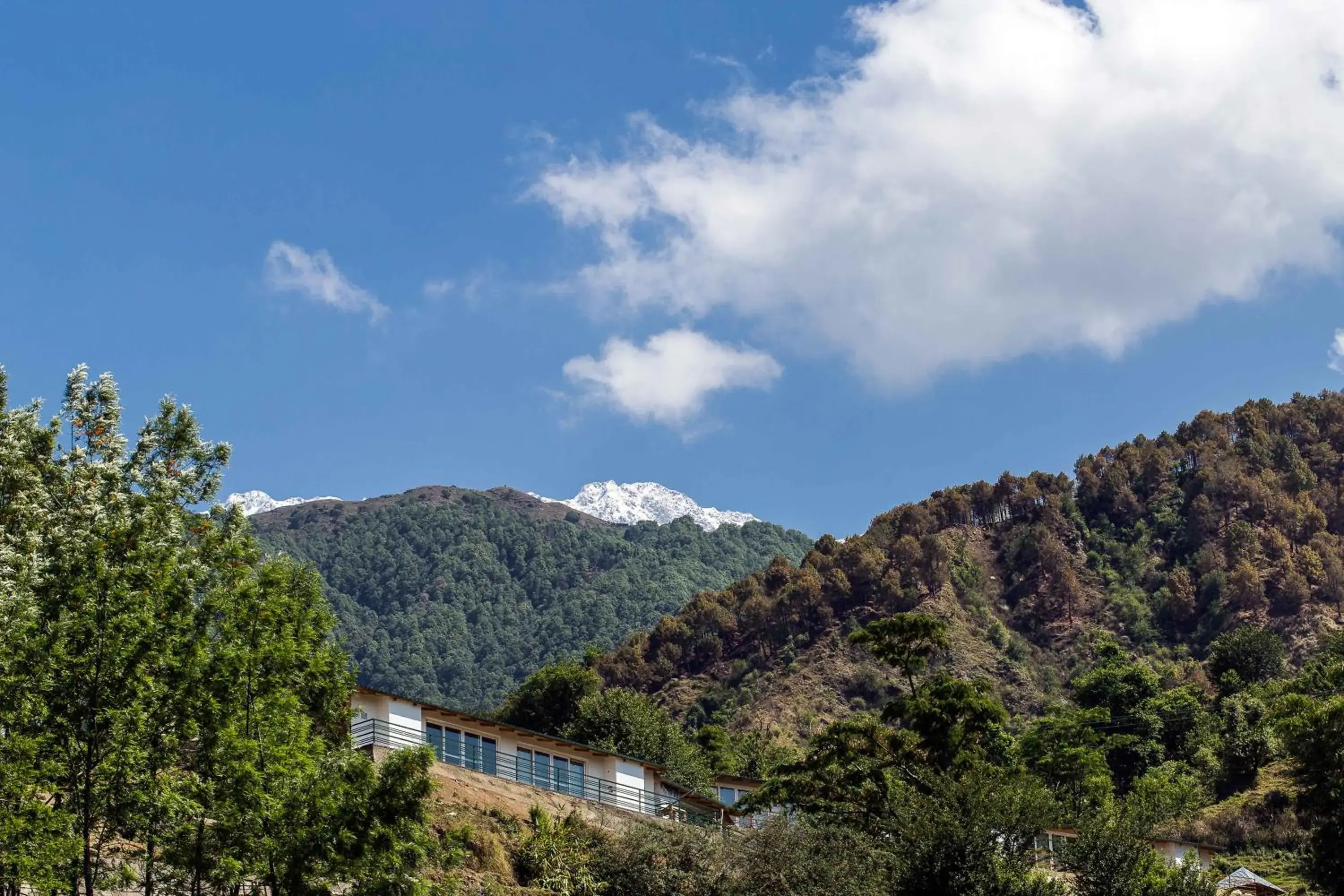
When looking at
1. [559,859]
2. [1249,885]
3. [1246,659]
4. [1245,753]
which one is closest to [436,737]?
[559,859]

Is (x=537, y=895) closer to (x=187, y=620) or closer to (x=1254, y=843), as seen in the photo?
(x=187, y=620)

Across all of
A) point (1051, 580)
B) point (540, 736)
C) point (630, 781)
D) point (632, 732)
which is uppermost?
point (1051, 580)

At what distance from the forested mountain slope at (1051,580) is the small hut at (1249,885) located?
52489 millimetres

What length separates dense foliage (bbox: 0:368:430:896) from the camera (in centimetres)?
2422

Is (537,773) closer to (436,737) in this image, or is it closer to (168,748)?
(436,737)

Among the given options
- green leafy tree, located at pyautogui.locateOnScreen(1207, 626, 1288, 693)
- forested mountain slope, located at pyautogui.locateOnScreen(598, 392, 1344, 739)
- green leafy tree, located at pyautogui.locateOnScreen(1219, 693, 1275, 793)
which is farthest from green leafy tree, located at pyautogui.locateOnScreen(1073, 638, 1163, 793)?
forested mountain slope, located at pyautogui.locateOnScreen(598, 392, 1344, 739)

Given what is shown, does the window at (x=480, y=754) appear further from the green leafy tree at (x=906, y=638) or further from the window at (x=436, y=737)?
the green leafy tree at (x=906, y=638)

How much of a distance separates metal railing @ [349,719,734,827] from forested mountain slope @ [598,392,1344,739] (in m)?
57.2

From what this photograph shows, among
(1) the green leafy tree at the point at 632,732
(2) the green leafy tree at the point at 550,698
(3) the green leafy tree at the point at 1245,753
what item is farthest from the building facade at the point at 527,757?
(3) the green leafy tree at the point at 1245,753

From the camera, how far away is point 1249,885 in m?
53.8

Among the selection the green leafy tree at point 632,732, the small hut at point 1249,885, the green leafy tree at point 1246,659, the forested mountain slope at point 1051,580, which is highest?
the forested mountain slope at point 1051,580

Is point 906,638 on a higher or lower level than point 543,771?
higher

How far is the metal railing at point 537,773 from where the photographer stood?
42188 mm

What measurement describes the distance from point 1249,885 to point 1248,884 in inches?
3.7
